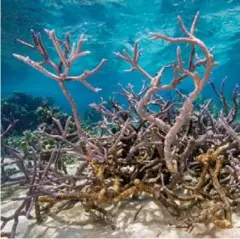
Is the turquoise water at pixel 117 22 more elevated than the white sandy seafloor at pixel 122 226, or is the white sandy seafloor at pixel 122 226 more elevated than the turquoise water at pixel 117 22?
the turquoise water at pixel 117 22

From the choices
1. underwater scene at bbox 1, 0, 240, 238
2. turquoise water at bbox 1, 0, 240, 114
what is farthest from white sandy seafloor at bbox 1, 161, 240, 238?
turquoise water at bbox 1, 0, 240, 114

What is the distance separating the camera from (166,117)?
3408 mm

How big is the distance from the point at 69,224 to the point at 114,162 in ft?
2.45

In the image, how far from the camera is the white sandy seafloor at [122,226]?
2.39 metres

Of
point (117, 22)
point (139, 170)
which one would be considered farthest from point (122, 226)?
point (117, 22)

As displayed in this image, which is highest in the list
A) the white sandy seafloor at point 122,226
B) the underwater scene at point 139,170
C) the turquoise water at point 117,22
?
the turquoise water at point 117,22

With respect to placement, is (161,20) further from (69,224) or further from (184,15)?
(69,224)

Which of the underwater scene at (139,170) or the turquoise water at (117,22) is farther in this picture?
the turquoise water at (117,22)

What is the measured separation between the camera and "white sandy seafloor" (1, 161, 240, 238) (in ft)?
7.85

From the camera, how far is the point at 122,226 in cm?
266

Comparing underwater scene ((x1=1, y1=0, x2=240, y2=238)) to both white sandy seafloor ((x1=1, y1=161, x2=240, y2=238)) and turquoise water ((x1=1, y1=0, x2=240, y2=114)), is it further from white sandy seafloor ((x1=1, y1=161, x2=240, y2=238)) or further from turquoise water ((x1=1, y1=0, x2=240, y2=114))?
turquoise water ((x1=1, y1=0, x2=240, y2=114))

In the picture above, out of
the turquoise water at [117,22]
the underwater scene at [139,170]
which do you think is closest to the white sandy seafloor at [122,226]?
the underwater scene at [139,170]

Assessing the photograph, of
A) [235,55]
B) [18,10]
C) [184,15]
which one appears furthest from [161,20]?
[235,55]

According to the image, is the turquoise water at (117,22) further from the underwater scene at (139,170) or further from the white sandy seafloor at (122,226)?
the white sandy seafloor at (122,226)
